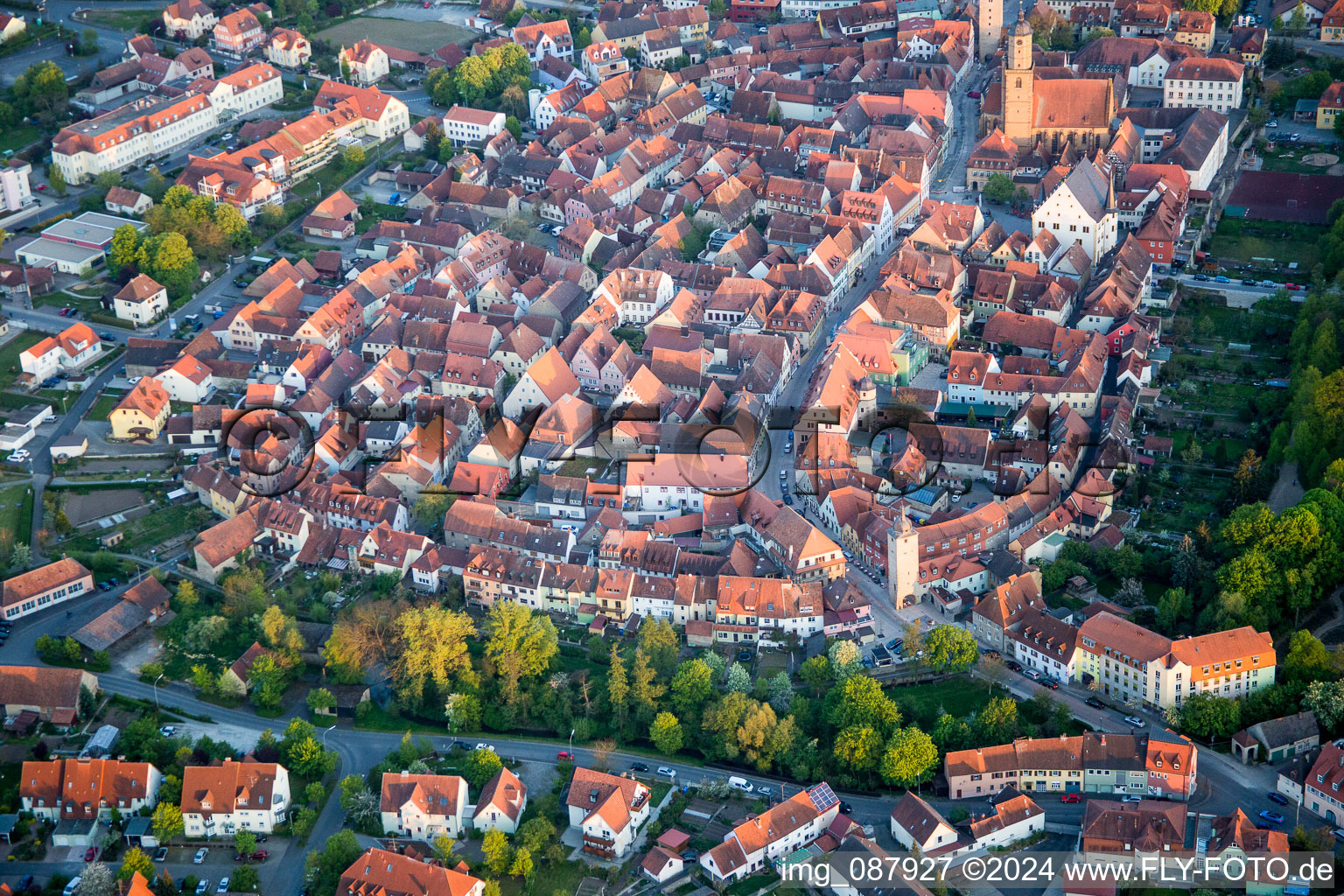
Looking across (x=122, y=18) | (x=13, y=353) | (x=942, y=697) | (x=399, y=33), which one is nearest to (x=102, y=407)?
(x=13, y=353)

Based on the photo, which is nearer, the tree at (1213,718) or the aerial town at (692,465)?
the aerial town at (692,465)

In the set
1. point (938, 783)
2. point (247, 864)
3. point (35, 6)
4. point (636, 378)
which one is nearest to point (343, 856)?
point (247, 864)

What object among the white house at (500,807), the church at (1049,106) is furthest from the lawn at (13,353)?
the church at (1049,106)

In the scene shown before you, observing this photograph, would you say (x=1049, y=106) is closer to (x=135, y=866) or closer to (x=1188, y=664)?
(x=1188, y=664)

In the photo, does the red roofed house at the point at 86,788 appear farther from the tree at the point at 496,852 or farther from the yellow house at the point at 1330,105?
the yellow house at the point at 1330,105

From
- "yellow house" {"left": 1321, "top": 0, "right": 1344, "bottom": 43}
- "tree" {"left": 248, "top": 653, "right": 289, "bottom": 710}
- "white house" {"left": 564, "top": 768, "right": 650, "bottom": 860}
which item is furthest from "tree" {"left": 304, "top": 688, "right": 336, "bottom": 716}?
"yellow house" {"left": 1321, "top": 0, "right": 1344, "bottom": 43}

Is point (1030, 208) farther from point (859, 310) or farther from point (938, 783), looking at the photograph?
point (938, 783)

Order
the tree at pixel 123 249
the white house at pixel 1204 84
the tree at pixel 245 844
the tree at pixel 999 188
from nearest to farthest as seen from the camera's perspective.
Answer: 1. the tree at pixel 245 844
2. the tree at pixel 123 249
3. the tree at pixel 999 188
4. the white house at pixel 1204 84
